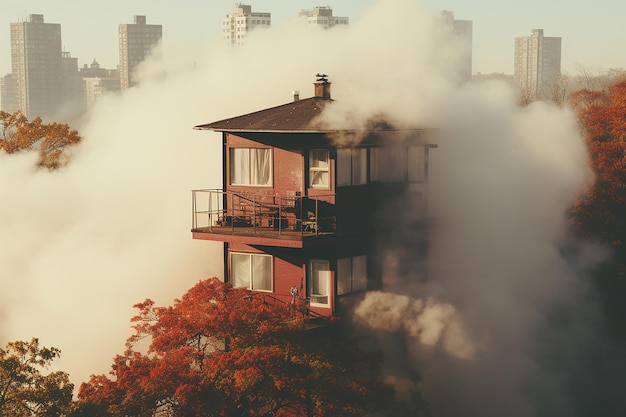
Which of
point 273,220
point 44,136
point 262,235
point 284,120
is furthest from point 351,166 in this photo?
point 44,136

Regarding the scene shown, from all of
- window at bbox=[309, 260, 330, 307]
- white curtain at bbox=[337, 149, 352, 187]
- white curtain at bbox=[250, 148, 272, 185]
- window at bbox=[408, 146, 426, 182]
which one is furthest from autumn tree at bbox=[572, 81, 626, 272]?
white curtain at bbox=[250, 148, 272, 185]

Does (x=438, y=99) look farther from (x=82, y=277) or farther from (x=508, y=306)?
(x=82, y=277)

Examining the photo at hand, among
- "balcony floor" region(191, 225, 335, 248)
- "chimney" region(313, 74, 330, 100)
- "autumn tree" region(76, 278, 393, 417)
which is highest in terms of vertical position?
"chimney" region(313, 74, 330, 100)

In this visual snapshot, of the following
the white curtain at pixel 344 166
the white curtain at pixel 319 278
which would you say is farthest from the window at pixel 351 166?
the white curtain at pixel 319 278

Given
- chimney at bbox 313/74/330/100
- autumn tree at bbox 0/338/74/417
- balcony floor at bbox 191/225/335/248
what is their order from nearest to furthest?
autumn tree at bbox 0/338/74/417, balcony floor at bbox 191/225/335/248, chimney at bbox 313/74/330/100

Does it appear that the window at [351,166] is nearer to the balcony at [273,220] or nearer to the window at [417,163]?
the balcony at [273,220]

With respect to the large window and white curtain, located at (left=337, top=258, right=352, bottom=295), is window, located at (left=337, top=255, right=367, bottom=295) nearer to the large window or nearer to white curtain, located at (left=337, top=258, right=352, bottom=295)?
white curtain, located at (left=337, top=258, right=352, bottom=295)

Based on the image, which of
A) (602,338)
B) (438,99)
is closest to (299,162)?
(438,99)
